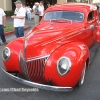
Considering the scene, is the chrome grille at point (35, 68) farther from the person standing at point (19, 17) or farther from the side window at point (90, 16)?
the person standing at point (19, 17)

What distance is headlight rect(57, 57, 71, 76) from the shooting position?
340 cm

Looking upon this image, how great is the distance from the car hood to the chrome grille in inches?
4.1

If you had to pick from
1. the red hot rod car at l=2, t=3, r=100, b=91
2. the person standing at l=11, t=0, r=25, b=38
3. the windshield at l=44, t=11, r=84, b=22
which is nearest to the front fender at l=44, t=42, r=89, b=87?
the red hot rod car at l=2, t=3, r=100, b=91

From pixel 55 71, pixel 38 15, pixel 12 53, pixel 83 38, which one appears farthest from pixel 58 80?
pixel 38 15

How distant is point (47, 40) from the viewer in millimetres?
3982

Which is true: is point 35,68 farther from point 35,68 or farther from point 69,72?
point 69,72

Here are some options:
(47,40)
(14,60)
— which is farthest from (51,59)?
(14,60)

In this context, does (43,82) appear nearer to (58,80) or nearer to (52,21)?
(58,80)

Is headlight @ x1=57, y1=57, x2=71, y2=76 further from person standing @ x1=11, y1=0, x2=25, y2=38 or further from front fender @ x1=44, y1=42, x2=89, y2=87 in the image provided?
person standing @ x1=11, y1=0, x2=25, y2=38

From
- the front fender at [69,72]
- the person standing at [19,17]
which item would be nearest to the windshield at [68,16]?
the person standing at [19,17]

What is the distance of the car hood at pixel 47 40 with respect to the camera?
3.71 metres

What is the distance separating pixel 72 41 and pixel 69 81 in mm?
1276

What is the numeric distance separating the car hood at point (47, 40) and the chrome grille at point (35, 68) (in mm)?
104

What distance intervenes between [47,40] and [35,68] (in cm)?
68
